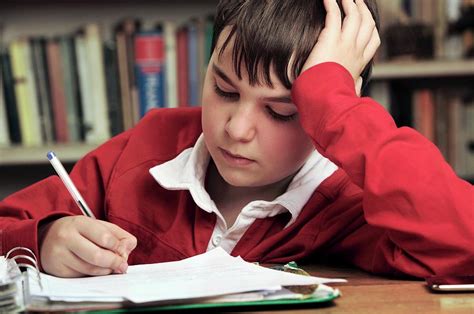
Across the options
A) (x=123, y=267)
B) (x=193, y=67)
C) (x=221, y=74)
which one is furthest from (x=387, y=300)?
(x=193, y=67)

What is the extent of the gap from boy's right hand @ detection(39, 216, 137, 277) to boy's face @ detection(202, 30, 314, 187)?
20 cm

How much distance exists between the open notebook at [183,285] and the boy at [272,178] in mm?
50

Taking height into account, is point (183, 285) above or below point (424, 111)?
above

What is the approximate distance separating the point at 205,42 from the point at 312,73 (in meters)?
1.22

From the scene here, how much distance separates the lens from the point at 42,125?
213 cm

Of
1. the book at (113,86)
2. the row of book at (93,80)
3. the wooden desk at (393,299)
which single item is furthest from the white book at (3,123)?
the wooden desk at (393,299)

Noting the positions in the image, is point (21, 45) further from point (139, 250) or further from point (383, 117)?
point (383, 117)

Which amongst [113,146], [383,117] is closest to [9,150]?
[113,146]

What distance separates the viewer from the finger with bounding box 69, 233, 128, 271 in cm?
84

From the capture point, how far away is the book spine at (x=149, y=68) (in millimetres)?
2121

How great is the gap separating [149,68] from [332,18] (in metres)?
1.18

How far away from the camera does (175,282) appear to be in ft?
2.53

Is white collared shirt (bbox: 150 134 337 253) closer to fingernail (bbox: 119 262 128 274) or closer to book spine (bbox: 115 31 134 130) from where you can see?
fingernail (bbox: 119 262 128 274)

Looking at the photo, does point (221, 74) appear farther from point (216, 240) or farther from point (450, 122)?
point (450, 122)
